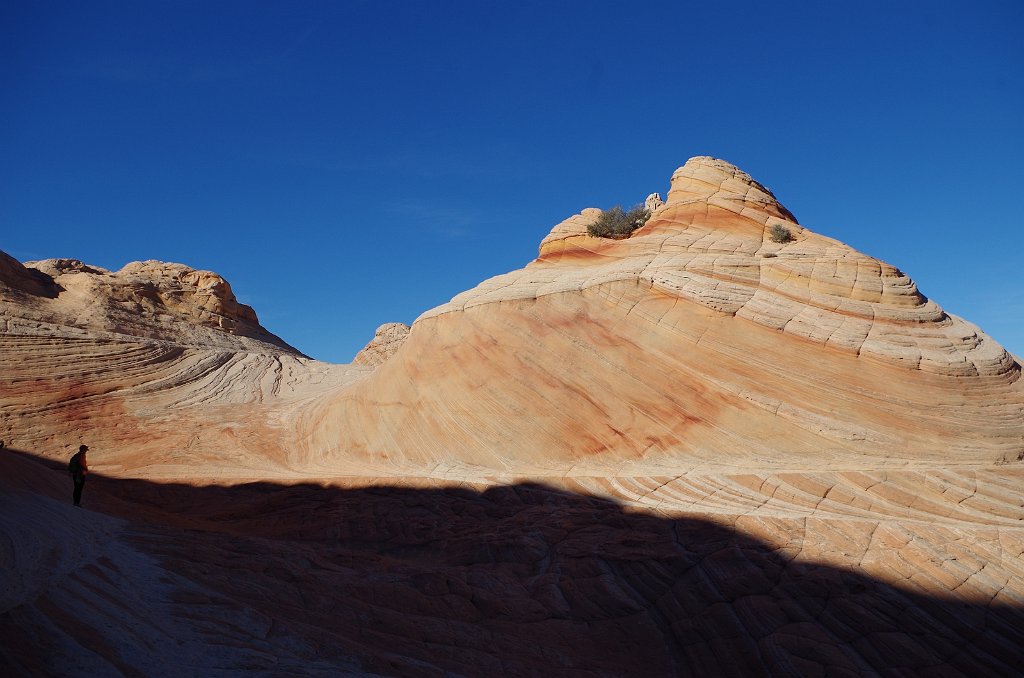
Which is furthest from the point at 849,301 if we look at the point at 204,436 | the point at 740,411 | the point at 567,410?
the point at 204,436

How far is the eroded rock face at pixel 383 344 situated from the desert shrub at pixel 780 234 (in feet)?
80.6

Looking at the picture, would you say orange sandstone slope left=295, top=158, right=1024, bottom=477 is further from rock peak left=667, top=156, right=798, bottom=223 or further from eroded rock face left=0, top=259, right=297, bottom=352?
eroded rock face left=0, top=259, right=297, bottom=352

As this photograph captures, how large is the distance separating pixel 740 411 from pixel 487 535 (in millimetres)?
5764

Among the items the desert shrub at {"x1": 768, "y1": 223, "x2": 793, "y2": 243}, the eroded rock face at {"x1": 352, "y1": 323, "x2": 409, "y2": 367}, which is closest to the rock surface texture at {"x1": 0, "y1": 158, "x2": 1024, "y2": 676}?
the desert shrub at {"x1": 768, "y1": 223, "x2": 793, "y2": 243}

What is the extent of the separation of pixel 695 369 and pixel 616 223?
21.2 ft

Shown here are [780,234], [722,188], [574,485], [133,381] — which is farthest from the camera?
[133,381]

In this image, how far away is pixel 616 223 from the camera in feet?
69.0

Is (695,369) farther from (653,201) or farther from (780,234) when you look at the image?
(653,201)

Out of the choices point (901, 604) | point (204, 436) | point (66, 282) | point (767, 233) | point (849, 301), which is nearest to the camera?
point (901, 604)

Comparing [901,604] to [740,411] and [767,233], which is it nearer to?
[740,411]

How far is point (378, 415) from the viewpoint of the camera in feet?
64.6

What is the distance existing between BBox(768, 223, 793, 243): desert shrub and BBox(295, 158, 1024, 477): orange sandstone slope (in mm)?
402

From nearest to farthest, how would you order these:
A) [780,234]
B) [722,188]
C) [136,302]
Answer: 1. [780,234]
2. [722,188]
3. [136,302]

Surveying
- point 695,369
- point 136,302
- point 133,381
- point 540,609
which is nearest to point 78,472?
point 540,609
